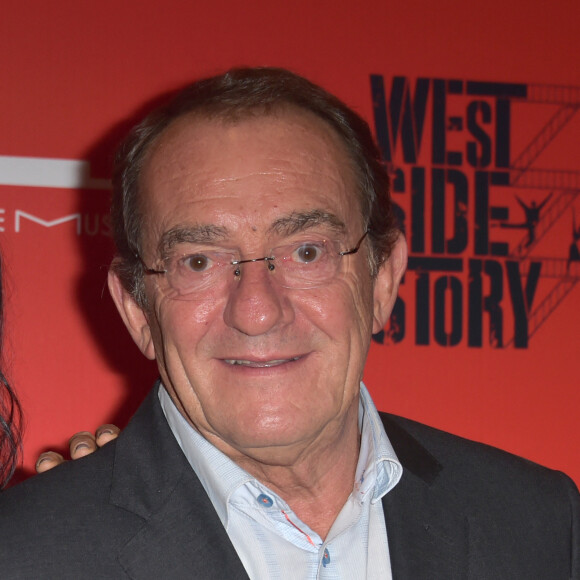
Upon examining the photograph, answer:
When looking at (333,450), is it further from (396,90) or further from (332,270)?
(396,90)

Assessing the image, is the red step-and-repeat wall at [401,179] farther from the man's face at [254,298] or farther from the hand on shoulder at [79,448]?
the man's face at [254,298]

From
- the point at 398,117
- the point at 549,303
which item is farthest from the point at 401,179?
the point at 549,303

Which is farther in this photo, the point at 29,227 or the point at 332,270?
the point at 29,227

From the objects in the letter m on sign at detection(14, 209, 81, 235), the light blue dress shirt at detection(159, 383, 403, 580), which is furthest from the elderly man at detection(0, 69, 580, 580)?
the letter m on sign at detection(14, 209, 81, 235)

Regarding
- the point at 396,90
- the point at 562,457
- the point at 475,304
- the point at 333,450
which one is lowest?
the point at 562,457

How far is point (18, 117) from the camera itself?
10.7 ft

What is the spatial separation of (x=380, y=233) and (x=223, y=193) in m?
0.48

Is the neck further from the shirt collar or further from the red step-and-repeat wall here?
the red step-and-repeat wall

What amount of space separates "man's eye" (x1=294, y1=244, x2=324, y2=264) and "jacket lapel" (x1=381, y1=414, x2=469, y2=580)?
22.2 inches

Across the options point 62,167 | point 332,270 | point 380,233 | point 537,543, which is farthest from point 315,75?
point 537,543

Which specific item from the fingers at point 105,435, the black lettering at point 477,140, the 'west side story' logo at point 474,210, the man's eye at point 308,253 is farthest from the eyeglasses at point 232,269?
the black lettering at point 477,140

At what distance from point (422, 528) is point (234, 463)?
1.52 ft

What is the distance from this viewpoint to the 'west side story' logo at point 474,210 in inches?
140

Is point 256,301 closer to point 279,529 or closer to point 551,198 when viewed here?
point 279,529
